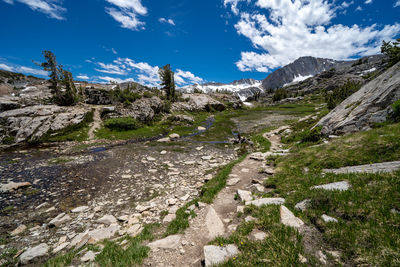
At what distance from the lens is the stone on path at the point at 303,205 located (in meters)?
5.53

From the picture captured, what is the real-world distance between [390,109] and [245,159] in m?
11.2

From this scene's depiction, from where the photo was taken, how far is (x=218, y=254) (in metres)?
4.41

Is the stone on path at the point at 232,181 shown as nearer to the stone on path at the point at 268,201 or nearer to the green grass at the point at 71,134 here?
the stone on path at the point at 268,201

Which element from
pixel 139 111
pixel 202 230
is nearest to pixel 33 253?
pixel 202 230

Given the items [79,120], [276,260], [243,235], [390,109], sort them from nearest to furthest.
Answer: [276,260] → [243,235] → [390,109] → [79,120]

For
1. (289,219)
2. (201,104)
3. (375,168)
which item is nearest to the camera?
(289,219)

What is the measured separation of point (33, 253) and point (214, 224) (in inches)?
300

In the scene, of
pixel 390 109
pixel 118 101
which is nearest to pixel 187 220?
pixel 390 109

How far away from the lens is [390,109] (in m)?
10.7

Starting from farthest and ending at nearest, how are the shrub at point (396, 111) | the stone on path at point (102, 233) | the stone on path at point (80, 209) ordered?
the shrub at point (396, 111), the stone on path at point (80, 209), the stone on path at point (102, 233)

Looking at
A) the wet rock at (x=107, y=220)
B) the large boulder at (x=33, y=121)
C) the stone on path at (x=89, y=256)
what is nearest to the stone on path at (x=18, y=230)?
the wet rock at (x=107, y=220)

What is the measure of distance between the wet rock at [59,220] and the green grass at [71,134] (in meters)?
22.0

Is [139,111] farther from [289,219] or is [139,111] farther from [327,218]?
[327,218]

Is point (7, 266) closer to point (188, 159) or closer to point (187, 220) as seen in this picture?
point (187, 220)
